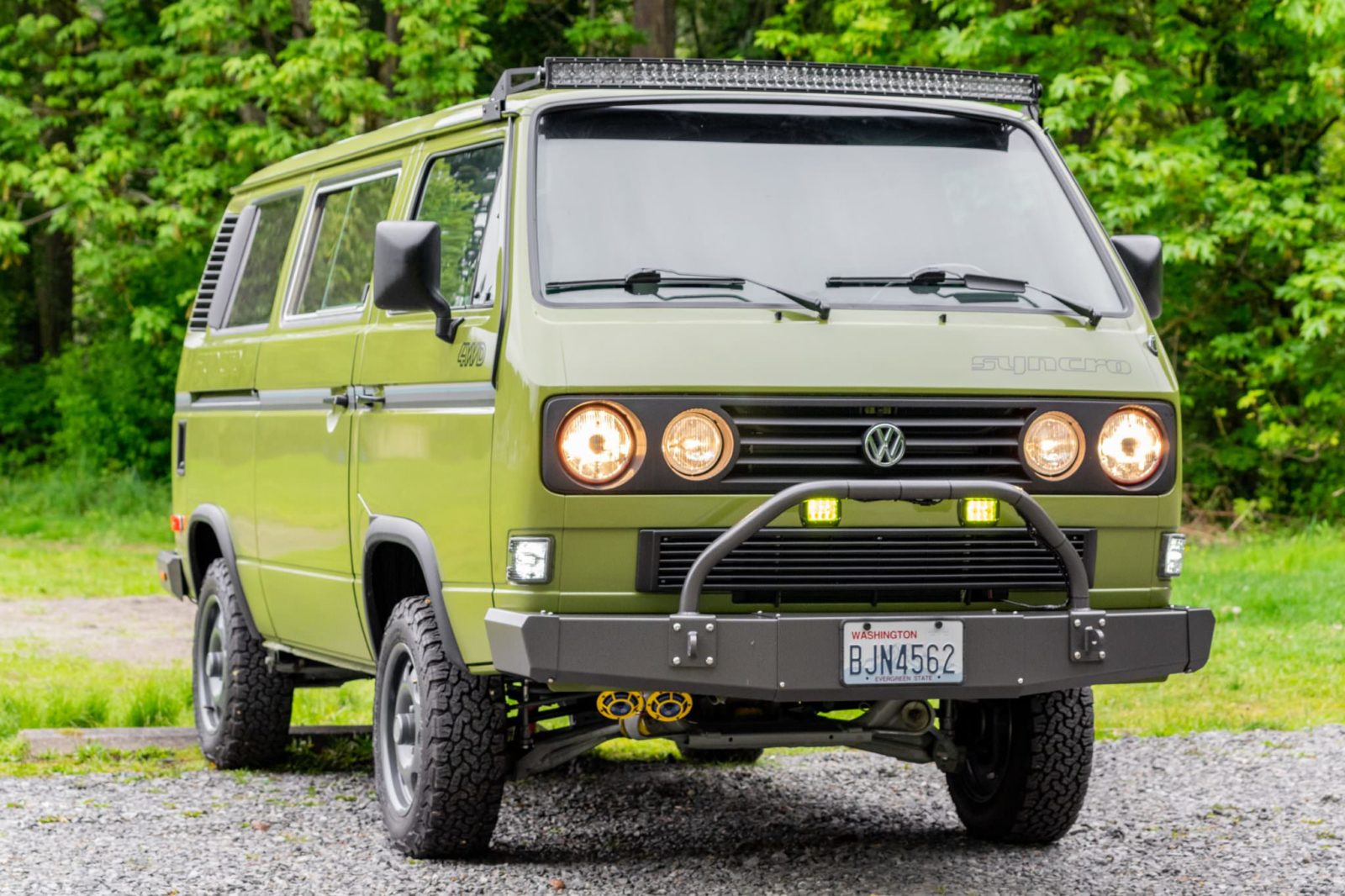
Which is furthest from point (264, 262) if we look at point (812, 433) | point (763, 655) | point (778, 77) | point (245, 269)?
point (763, 655)

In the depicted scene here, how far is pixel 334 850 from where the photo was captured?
249 inches

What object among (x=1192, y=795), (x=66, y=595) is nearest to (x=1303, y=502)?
(x=66, y=595)

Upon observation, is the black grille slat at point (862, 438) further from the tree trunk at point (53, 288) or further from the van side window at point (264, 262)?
the tree trunk at point (53, 288)

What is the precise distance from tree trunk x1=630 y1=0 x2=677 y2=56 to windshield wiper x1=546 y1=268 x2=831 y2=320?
15.0 meters

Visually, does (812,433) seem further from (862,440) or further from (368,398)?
(368,398)

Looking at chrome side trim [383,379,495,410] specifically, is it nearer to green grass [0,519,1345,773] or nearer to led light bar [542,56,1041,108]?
led light bar [542,56,1041,108]

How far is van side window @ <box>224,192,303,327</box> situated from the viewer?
26.1 ft

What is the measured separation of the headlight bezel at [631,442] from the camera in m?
5.25

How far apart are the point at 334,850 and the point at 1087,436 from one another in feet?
8.84

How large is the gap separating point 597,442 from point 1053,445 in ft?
4.27

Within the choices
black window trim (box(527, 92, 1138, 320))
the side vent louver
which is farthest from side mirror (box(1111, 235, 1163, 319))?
the side vent louver

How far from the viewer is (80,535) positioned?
2042cm

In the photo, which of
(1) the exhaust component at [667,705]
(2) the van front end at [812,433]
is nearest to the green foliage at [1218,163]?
(2) the van front end at [812,433]

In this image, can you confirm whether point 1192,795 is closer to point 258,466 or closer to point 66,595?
point 258,466
